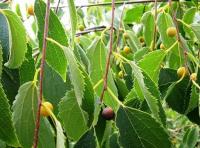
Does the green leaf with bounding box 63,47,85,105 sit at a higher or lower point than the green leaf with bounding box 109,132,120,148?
higher

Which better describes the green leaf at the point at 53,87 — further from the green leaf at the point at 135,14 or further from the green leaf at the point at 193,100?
the green leaf at the point at 135,14

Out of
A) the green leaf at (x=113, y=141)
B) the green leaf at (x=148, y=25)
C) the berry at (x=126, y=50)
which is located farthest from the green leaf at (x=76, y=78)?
the berry at (x=126, y=50)

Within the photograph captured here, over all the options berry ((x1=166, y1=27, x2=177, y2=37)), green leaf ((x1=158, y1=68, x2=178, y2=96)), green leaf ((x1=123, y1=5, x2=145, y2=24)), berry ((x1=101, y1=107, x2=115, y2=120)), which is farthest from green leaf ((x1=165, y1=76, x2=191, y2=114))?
green leaf ((x1=123, y1=5, x2=145, y2=24))

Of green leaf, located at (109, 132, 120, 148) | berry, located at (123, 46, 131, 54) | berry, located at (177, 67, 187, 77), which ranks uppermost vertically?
berry, located at (177, 67, 187, 77)

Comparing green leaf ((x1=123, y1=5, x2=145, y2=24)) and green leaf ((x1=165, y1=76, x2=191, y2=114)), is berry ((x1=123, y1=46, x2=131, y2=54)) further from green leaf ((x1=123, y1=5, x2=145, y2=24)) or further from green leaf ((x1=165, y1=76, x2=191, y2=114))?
green leaf ((x1=165, y1=76, x2=191, y2=114))

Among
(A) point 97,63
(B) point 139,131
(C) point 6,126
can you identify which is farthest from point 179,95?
(C) point 6,126

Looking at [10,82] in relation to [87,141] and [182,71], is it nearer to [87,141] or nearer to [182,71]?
[87,141]

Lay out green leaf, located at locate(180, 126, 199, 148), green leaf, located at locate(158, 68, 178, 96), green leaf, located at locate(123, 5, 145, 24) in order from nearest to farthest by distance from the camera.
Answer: green leaf, located at locate(158, 68, 178, 96) < green leaf, located at locate(180, 126, 199, 148) < green leaf, located at locate(123, 5, 145, 24)

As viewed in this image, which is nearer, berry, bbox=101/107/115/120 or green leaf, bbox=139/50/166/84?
berry, bbox=101/107/115/120
